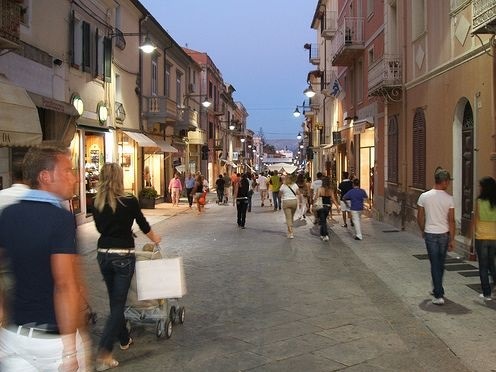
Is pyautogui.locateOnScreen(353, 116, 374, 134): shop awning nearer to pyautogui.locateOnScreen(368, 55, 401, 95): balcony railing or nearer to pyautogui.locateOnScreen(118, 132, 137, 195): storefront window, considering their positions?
pyautogui.locateOnScreen(368, 55, 401, 95): balcony railing

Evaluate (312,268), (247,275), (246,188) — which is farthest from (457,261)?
(246,188)

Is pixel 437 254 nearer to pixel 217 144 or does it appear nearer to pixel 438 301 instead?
pixel 438 301

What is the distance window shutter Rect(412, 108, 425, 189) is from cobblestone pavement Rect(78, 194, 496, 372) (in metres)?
2.92

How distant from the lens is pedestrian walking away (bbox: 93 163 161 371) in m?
5.23

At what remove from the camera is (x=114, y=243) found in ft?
17.4

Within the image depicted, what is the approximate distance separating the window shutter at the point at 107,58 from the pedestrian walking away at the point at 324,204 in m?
8.97

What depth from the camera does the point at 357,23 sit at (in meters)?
22.9

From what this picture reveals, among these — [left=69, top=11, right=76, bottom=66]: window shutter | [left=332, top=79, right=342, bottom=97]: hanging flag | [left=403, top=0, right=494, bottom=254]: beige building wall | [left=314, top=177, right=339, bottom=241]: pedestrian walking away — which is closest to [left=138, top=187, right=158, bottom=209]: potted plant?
[left=69, top=11, right=76, bottom=66]: window shutter

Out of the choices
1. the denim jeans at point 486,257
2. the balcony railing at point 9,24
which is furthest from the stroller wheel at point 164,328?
the balcony railing at point 9,24

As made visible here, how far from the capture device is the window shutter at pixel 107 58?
795 inches

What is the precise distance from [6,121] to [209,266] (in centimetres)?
461

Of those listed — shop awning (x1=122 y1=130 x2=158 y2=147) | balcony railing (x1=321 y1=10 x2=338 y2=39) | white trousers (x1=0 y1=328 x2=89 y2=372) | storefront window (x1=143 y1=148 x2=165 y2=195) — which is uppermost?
balcony railing (x1=321 y1=10 x2=338 y2=39)

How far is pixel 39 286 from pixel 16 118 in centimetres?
949

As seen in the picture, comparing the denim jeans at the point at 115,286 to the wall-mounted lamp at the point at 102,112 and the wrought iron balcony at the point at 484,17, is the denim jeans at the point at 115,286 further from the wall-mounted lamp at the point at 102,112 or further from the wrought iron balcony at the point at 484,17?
the wall-mounted lamp at the point at 102,112
